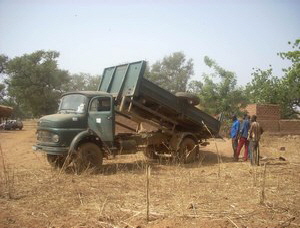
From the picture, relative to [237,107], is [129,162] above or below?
below

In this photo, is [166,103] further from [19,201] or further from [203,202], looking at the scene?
[19,201]

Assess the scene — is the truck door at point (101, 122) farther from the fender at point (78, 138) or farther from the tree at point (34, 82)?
the tree at point (34, 82)

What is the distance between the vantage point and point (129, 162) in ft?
34.3

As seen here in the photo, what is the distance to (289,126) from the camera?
1814cm

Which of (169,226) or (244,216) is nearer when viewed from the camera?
(169,226)

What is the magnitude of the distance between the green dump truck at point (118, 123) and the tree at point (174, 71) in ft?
129

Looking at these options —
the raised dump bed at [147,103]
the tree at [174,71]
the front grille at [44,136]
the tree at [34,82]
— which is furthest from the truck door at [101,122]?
the tree at [174,71]

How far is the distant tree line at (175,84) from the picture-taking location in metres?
18.6

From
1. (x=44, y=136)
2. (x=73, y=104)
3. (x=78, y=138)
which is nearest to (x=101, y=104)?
(x=73, y=104)

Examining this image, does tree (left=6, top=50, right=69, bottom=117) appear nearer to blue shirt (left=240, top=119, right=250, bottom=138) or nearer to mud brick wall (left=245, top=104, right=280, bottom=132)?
mud brick wall (left=245, top=104, right=280, bottom=132)

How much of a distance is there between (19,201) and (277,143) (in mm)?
13754

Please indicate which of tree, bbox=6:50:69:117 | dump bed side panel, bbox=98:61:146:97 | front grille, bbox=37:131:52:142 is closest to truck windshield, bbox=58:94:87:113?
front grille, bbox=37:131:52:142

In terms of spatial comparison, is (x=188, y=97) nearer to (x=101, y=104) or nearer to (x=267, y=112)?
(x=101, y=104)

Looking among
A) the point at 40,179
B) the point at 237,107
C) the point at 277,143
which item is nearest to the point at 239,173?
the point at 40,179
